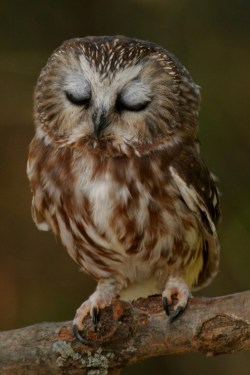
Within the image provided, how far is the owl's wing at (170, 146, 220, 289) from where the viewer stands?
4469 millimetres

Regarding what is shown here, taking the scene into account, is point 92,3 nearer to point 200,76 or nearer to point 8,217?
point 200,76

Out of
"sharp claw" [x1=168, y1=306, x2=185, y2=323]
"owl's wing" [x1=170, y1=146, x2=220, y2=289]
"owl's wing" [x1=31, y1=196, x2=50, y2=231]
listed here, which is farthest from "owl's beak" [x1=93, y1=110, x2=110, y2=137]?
"sharp claw" [x1=168, y1=306, x2=185, y2=323]

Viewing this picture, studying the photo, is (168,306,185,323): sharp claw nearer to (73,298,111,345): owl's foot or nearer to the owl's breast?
(73,298,111,345): owl's foot

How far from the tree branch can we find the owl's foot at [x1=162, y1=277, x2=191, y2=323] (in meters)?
0.03

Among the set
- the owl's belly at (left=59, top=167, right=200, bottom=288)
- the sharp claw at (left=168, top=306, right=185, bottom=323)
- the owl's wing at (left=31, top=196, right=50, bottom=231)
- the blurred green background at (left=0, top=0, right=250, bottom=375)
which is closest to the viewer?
the sharp claw at (left=168, top=306, right=185, bottom=323)

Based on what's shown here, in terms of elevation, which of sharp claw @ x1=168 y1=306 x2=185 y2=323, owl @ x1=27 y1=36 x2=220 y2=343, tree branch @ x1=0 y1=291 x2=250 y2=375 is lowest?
tree branch @ x1=0 y1=291 x2=250 y2=375

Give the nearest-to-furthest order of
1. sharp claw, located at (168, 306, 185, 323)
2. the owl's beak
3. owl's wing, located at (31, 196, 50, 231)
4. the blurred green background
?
sharp claw, located at (168, 306, 185, 323) → the owl's beak → owl's wing, located at (31, 196, 50, 231) → the blurred green background

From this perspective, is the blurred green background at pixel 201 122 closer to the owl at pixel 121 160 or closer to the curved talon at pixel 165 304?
the owl at pixel 121 160

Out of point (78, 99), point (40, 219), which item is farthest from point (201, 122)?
point (78, 99)

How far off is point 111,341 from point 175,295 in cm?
40

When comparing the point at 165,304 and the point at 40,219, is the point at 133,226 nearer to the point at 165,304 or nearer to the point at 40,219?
the point at 165,304

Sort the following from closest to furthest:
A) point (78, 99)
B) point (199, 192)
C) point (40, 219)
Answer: point (78, 99), point (199, 192), point (40, 219)

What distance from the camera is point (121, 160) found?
14.6ft

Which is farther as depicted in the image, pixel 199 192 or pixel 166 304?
pixel 199 192
